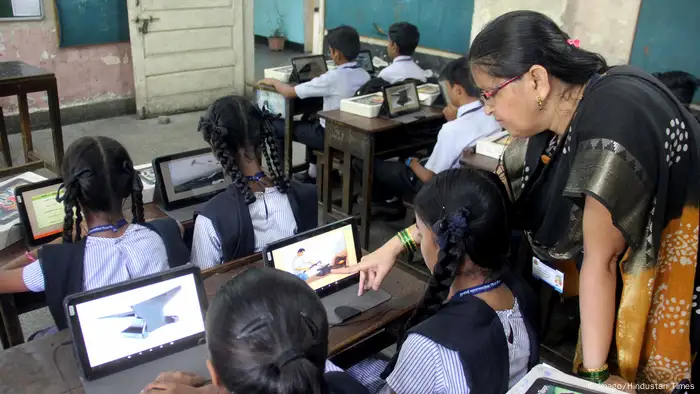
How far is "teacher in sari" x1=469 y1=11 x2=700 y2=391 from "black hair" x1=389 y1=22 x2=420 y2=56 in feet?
9.39

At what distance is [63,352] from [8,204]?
871 millimetres

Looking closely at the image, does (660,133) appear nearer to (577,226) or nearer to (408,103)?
(577,226)

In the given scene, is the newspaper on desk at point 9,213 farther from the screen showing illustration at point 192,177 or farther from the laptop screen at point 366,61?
the laptop screen at point 366,61

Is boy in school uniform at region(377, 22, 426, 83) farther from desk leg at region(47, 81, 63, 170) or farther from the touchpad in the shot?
the touchpad

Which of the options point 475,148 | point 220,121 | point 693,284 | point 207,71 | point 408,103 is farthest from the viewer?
point 207,71

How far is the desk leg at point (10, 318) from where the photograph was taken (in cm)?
156

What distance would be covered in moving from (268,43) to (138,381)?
27.0 feet

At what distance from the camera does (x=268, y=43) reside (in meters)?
8.84

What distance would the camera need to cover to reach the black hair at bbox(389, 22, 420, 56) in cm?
391

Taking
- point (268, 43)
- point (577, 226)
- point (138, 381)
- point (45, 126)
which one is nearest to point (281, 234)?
point (138, 381)

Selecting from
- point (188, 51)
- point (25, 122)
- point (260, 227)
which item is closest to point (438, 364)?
point (260, 227)

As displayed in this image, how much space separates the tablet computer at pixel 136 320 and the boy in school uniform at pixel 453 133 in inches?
57.6

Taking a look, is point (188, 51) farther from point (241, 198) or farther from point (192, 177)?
point (241, 198)

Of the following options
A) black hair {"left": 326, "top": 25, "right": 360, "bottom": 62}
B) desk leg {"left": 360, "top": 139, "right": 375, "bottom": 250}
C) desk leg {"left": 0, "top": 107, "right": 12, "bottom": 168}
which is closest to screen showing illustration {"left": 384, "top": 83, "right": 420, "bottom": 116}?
desk leg {"left": 360, "top": 139, "right": 375, "bottom": 250}
